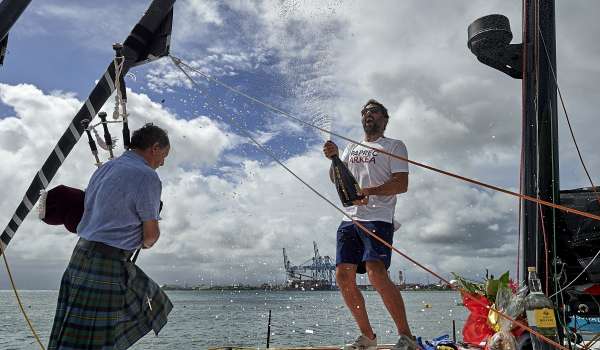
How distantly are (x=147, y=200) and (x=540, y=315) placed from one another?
10.1ft

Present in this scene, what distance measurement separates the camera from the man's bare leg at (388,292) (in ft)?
16.0

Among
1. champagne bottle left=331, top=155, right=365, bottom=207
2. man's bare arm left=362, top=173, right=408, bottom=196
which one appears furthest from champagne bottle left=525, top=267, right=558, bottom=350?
champagne bottle left=331, top=155, right=365, bottom=207

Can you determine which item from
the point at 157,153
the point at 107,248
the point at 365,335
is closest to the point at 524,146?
the point at 365,335

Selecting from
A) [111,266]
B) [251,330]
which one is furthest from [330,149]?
[251,330]

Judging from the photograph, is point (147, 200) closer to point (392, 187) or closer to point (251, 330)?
point (392, 187)

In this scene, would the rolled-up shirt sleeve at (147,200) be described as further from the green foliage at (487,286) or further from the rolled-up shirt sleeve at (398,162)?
the green foliage at (487,286)

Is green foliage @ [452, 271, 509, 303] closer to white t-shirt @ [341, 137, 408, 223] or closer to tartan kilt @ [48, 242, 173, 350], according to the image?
white t-shirt @ [341, 137, 408, 223]

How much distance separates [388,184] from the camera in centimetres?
516

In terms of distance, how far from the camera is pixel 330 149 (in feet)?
17.5

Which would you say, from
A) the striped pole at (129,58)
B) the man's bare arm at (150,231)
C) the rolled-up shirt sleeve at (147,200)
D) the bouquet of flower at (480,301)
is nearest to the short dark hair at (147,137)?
the rolled-up shirt sleeve at (147,200)

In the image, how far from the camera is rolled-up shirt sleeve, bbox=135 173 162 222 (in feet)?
11.0

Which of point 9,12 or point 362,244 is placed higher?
point 9,12

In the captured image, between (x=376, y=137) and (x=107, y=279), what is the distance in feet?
10.8

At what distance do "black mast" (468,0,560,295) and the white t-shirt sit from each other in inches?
47.5
